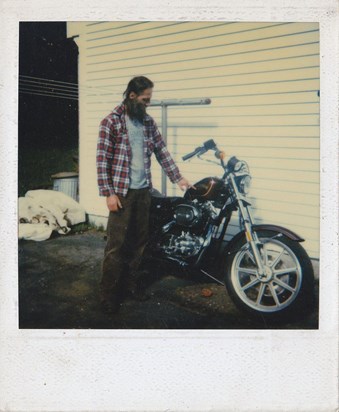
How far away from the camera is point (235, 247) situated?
3.14m

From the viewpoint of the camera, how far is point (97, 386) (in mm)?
2912

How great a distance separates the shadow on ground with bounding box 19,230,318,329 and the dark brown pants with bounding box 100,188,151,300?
19cm

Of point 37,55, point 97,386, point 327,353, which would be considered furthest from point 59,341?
point 37,55

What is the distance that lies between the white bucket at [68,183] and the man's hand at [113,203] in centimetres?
110

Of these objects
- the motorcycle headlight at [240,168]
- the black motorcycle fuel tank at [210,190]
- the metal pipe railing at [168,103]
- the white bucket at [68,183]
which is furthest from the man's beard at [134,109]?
the white bucket at [68,183]

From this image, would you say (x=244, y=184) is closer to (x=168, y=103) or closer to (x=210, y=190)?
(x=210, y=190)

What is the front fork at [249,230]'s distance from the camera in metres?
3.00

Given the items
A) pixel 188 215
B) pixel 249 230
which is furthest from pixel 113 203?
pixel 249 230

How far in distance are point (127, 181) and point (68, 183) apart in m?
1.37

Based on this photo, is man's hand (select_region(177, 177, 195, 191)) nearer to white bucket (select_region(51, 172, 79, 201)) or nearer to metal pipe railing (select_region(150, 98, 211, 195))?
metal pipe railing (select_region(150, 98, 211, 195))

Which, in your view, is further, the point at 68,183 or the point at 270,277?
the point at 68,183

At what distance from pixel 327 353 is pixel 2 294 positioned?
96.4 inches

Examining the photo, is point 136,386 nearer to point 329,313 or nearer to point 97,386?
point 97,386

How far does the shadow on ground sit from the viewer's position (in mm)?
3010
